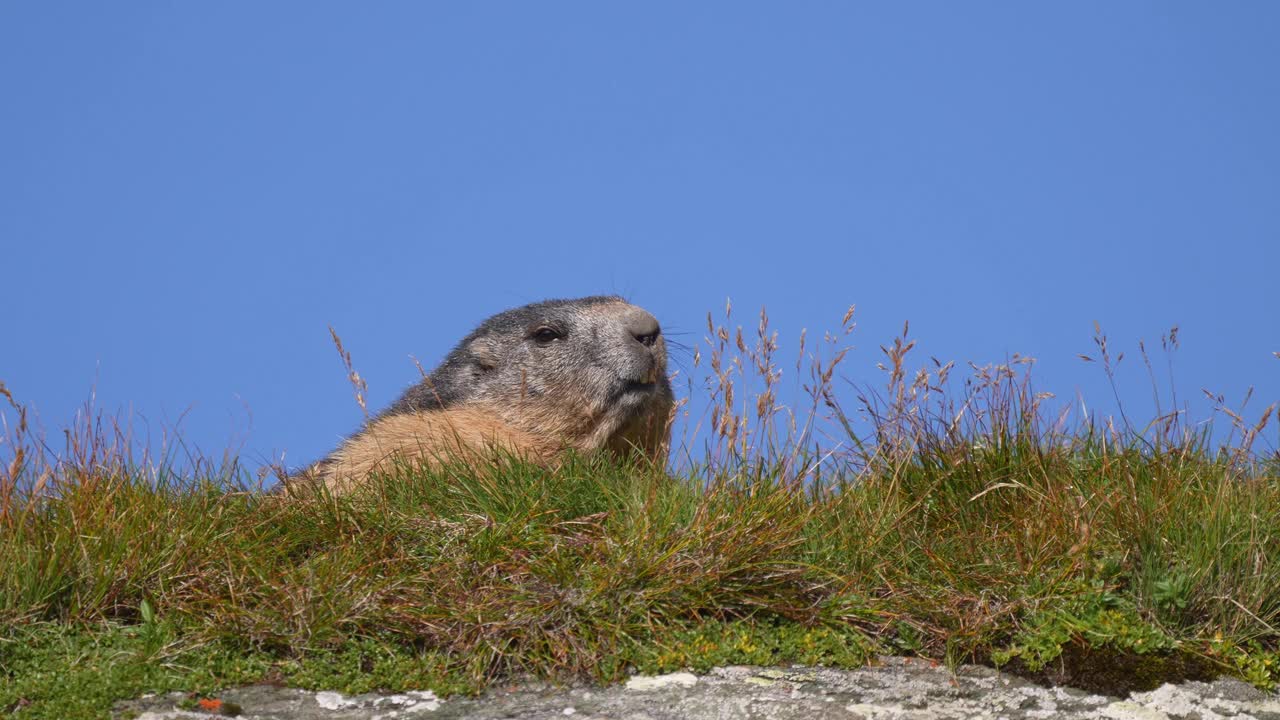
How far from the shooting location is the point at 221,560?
6.96 metres

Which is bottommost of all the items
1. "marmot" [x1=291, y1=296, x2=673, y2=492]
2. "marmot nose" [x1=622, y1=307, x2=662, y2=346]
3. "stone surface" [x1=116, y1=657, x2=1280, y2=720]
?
"stone surface" [x1=116, y1=657, x2=1280, y2=720]

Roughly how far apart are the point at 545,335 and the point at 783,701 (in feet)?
15.2

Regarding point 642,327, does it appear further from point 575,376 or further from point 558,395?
point 558,395

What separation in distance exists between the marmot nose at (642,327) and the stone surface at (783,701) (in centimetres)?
383

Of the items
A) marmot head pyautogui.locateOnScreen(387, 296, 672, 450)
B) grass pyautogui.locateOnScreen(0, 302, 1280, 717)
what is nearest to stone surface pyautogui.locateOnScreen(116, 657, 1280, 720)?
grass pyautogui.locateOnScreen(0, 302, 1280, 717)

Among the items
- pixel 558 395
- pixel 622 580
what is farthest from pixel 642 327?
pixel 622 580

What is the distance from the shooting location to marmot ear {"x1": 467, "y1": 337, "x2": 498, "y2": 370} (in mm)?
10172

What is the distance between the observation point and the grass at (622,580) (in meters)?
6.31

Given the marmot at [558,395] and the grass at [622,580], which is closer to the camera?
the grass at [622,580]

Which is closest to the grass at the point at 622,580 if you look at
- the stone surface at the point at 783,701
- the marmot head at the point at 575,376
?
the stone surface at the point at 783,701

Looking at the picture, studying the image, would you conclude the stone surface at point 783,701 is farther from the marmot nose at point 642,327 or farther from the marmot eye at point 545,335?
the marmot eye at point 545,335

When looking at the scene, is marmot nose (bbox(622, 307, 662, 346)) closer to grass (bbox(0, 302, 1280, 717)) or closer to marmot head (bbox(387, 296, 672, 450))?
marmot head (bbox(387, 296, 672, 450))

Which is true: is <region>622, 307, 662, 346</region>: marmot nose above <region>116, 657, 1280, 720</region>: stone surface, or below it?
above

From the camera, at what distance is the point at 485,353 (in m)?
10.2
